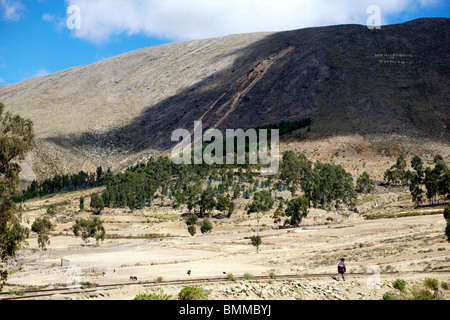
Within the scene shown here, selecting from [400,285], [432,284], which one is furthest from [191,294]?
[432,284]

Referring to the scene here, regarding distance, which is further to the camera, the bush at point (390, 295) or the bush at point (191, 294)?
the bush at point (390, 295)

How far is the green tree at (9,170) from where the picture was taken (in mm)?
17531

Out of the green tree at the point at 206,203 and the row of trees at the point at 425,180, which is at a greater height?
the row of trees at the point at 425,180

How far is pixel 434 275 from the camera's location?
20578 millimetres

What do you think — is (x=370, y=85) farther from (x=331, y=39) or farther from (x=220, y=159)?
(x=220, y=159)

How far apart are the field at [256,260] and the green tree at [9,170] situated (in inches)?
143

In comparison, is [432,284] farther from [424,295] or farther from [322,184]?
[322,184]

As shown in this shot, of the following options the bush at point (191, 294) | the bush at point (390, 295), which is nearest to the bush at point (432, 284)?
the bush at point (390, 295)

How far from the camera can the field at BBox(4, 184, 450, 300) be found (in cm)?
1891

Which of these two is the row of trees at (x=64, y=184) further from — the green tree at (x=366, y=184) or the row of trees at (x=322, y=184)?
the green tree at (x=366, y=184)

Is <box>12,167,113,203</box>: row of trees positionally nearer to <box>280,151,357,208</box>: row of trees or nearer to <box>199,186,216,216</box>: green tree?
<box>199,186,216,216</box>: green tree

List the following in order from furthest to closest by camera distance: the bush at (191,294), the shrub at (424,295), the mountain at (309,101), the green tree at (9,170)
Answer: the mountain at (309,101) < the green tree at (9,170) < the shrub at (424,295) < the bush at (191,294)

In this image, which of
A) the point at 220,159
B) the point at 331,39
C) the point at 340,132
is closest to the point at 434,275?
the point at 220,159
